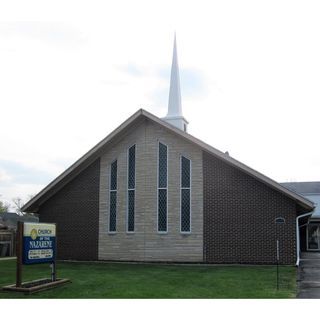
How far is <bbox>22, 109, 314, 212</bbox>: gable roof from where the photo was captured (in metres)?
19.2

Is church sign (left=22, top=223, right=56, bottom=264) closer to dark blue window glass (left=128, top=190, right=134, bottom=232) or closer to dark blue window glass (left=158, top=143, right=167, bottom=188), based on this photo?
dark blue window glass (left=128, top=190, right=134, bottom=232)

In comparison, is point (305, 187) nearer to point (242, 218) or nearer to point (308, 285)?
point (242, 218)

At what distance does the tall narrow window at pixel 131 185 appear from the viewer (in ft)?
72.5

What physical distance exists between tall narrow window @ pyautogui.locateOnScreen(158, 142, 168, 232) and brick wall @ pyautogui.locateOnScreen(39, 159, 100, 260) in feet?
10.2

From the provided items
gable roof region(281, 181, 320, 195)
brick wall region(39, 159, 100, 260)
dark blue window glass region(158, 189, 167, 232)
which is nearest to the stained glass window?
brick wall region(39, 159, 100, 260)

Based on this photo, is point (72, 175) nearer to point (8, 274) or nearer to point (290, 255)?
point (8, 274)

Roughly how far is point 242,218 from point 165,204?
11.5 ft

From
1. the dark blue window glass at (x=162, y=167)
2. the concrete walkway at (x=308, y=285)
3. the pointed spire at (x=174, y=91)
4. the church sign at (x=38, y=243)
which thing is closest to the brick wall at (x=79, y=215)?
the dark blue window glass at (x=162, y=167)

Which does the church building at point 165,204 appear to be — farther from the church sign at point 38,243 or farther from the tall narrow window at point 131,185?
the church sign at point 38,243

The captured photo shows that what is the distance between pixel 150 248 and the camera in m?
21.4

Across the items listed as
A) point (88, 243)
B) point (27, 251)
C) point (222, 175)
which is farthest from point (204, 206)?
point (27, 251)

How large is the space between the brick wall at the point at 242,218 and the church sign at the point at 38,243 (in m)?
Result: 8.69
